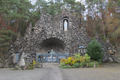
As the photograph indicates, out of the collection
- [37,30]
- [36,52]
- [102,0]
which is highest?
[102,0]

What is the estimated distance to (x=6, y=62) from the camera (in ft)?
46.4

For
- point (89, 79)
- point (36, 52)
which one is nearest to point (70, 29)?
point (36, 52)

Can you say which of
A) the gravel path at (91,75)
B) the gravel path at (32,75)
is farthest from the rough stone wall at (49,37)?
the gravel path at (91,75)

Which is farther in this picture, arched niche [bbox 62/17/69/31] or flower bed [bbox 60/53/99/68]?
arched niche [bbox 62/17/69/31]

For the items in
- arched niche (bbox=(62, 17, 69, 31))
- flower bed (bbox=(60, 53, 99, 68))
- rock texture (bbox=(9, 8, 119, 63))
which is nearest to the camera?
flower bed (bbox=(60, 53, 99, 68))

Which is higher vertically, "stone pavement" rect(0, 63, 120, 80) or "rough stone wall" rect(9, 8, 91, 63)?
"rough stone wall" rect(9, 8, 91, 63)

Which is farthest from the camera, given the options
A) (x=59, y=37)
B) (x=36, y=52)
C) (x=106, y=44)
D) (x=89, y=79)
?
(x=106, y=44)

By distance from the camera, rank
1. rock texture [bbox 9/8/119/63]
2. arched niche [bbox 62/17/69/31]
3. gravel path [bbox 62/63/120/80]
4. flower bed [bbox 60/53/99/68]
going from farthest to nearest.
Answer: arched niche [bbox 62/17/69/31]
rock texture [bbox 9/8/119/63]
flower bed [bbox 60/53/99/68]
gravel path [bbox 62/63/120/80]

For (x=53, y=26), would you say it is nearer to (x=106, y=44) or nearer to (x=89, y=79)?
(x=106, y=44)

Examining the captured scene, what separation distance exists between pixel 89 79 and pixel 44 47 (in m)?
14.4

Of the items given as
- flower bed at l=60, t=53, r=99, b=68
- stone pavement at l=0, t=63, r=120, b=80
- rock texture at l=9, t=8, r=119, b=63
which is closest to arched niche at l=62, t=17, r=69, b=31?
rock texture at l=9, t=8, r=119, b=63

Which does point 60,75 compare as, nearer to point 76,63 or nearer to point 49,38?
point 76,63

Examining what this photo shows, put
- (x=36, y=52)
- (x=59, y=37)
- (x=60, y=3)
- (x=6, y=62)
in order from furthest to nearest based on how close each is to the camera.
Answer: (x=60, y=3) < (x=59, y=37) < (x=36, y=52) < (x=6, y=62)

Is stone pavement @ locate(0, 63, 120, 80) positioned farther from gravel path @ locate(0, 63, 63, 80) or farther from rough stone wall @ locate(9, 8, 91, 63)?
rough stone wall @ locate(9, 8, 91, 63)
